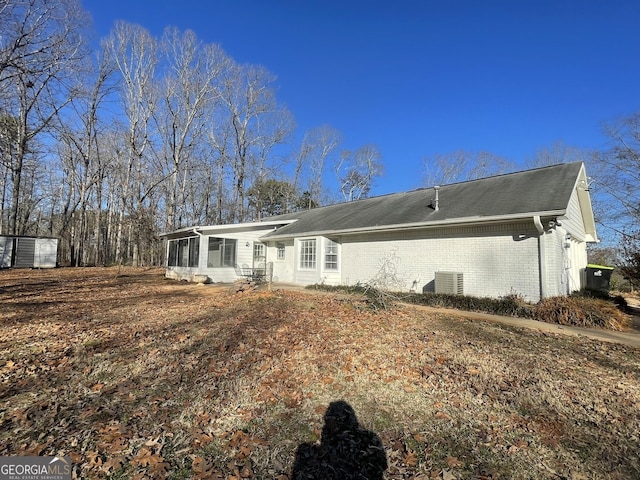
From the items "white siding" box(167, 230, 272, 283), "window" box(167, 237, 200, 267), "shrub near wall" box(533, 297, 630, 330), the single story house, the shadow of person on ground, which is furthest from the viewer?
"window" box(167, 237, 200, 267)

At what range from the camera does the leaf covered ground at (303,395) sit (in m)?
2.68

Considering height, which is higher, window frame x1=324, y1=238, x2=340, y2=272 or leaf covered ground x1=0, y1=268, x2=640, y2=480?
window frame x1=324, y1=238, x2=340, y2=272

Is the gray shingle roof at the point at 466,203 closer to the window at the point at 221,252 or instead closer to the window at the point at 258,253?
the window at the point at 258,253

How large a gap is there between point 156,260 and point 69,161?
40.3 ft

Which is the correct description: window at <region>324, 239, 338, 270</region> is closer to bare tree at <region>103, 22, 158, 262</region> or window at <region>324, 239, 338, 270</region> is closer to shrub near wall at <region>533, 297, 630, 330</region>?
shrub near wall at <region>533, 297, 630, 330</region>

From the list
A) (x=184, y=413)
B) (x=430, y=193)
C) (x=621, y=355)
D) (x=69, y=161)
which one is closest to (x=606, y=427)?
(x=621, y=355)

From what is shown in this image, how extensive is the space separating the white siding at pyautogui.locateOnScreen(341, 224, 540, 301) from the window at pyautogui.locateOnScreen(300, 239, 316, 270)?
1974 millimetres

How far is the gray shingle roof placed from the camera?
8.69m

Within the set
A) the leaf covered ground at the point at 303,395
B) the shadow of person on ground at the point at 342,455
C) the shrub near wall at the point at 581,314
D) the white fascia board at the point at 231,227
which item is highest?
the white fascia board at the point at 231,227

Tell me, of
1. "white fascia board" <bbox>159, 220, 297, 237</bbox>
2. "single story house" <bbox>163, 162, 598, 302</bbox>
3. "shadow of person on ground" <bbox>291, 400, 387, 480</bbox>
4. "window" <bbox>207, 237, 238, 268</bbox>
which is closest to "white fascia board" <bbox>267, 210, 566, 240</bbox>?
"single story house" <bbox>163, 162, 598, 302</bbox>

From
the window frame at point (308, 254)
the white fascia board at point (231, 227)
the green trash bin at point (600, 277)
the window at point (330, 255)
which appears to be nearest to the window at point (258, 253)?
the white fascia board at point (231, 227)

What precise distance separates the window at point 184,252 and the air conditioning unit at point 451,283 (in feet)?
34.7

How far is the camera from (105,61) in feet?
82.4

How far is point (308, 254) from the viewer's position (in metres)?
14.0
